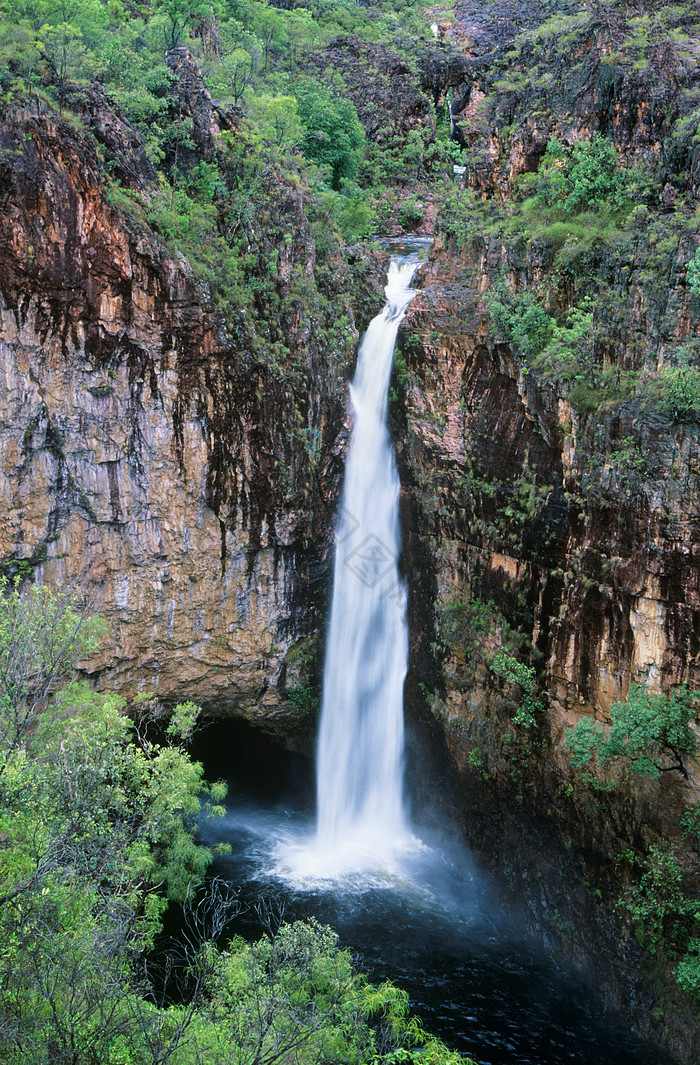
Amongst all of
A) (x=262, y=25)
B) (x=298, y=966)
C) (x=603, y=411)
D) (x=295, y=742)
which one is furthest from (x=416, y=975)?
(x=262, y=25)

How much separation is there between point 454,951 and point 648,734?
595cm

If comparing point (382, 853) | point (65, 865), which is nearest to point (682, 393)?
point (65, 865)

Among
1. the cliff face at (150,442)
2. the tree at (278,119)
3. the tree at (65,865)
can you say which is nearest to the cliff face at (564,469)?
the cliff face at (150,442)

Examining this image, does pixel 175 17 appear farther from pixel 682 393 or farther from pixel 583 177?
pixel 682 393

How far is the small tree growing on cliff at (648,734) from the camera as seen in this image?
11.8 metres

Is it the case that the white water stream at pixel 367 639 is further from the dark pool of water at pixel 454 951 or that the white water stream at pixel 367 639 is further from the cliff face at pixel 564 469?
the dark pool of water at pixel 454 951

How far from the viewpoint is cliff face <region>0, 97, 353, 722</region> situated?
13609 mm

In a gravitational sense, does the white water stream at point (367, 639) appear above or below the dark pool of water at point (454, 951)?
above

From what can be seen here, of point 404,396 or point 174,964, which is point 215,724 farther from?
point 404,396

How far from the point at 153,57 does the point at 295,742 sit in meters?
18.4

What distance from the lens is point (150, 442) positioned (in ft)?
50.3

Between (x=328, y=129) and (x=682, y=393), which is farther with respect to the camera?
(x=328, y=129)

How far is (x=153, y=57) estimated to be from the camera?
1828 cm

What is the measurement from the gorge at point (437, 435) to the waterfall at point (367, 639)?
0.18 meters
